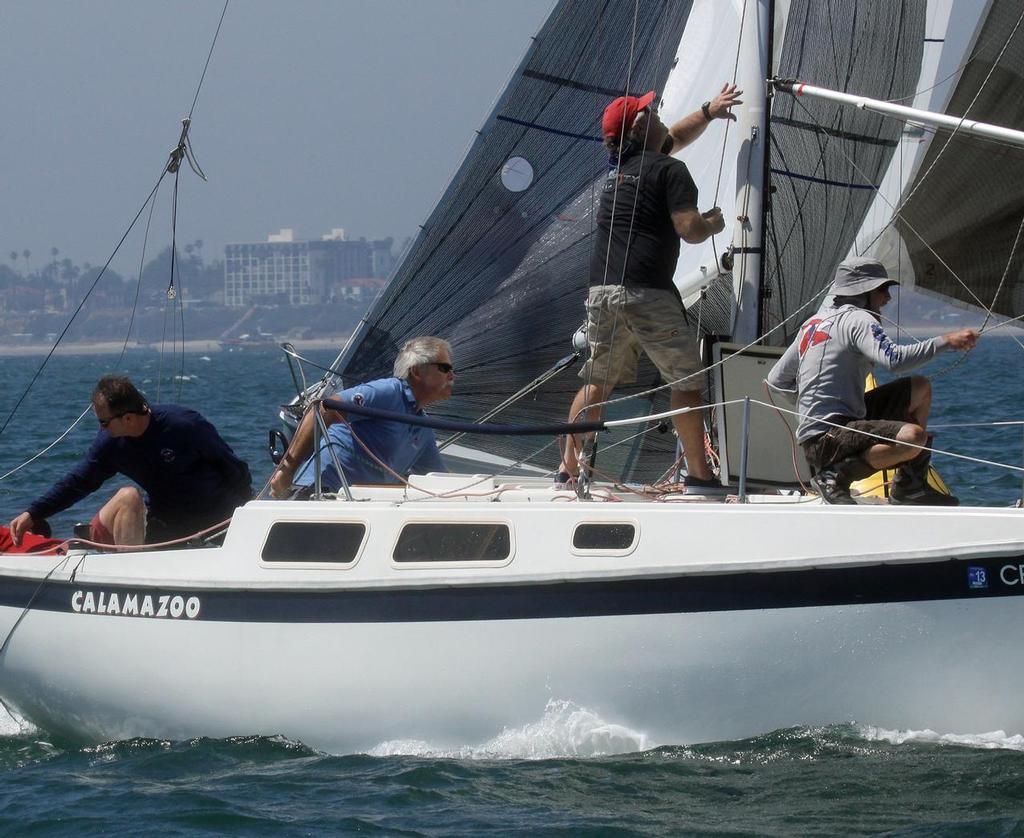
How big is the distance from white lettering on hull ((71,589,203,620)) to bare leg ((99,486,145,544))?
12.5 inches

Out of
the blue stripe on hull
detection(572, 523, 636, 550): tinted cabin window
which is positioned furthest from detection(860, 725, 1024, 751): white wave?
detection(572, 523, 636, 550): tinted cabin window

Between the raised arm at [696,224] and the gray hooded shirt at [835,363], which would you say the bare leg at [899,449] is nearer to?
the gray hooded shirt at [835,363]

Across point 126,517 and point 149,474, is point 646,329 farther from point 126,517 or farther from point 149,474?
point 126,517

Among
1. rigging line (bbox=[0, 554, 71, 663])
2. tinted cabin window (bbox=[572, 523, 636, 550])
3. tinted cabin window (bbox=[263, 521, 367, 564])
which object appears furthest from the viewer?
rigging line (bbox=[0, 554, 71, 663])

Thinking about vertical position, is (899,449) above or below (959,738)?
above

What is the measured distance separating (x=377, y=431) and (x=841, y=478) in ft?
6.56

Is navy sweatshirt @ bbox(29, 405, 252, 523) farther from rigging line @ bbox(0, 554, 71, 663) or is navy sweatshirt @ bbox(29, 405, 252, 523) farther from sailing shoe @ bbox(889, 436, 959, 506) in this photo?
sailing shoe @ bbox(889, 436, 959, 506)

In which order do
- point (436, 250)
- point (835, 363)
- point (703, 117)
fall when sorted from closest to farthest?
1. point (835, 363)
2. point (703, 117)
3. point (436, 250)

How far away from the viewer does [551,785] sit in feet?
18.9

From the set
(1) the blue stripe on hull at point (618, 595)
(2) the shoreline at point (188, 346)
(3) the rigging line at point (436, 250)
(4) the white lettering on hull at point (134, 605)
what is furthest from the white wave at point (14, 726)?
(2) the shoreline at point (188, 346)

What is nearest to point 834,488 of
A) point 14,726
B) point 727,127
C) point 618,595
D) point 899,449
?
point 899,449

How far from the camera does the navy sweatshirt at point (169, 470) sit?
268 inches

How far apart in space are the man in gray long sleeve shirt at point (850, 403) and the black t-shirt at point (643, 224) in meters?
1.01

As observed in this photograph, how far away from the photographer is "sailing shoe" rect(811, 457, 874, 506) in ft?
19.6
